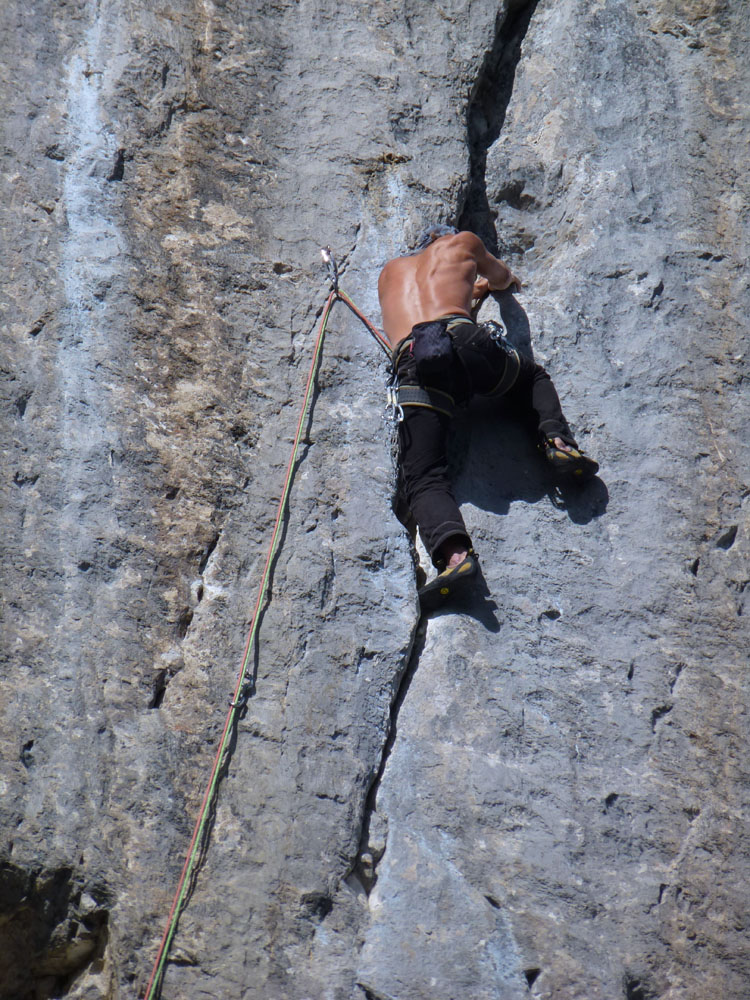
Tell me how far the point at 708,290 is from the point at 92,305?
2.53m

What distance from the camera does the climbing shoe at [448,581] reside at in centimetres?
321

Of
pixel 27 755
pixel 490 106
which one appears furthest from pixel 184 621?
pixel 490 106

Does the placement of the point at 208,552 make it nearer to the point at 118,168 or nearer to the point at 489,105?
the point at 118,168

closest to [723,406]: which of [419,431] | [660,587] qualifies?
[660,587]

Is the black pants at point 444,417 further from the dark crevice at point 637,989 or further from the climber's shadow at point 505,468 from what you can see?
the dark crevice at point 637,989

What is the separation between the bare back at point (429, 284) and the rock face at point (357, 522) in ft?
0.51

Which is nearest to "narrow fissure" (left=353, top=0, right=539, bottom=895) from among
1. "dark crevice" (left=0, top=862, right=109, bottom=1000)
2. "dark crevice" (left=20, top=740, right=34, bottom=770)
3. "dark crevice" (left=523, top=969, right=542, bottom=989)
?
"dark crevice" (left=20, top=740, right=34, bottom=770)

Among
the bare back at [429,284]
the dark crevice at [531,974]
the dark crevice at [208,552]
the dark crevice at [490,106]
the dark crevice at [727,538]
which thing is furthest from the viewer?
the dark crevice at [490,106]

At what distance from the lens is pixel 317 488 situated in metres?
3.43

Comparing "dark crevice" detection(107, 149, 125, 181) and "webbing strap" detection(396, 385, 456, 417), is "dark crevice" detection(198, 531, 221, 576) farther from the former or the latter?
"dark crevice" detection(107, 149, 125, 181)

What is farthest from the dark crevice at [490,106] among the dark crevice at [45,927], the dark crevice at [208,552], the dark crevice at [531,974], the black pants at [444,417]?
the dark crevice at [45,927]

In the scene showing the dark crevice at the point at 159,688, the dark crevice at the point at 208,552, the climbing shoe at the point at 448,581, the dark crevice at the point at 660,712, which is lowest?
the dark crevice at the point at 159,688

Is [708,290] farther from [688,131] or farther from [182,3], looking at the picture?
[182,3]

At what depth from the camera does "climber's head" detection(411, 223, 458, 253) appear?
152 inches
